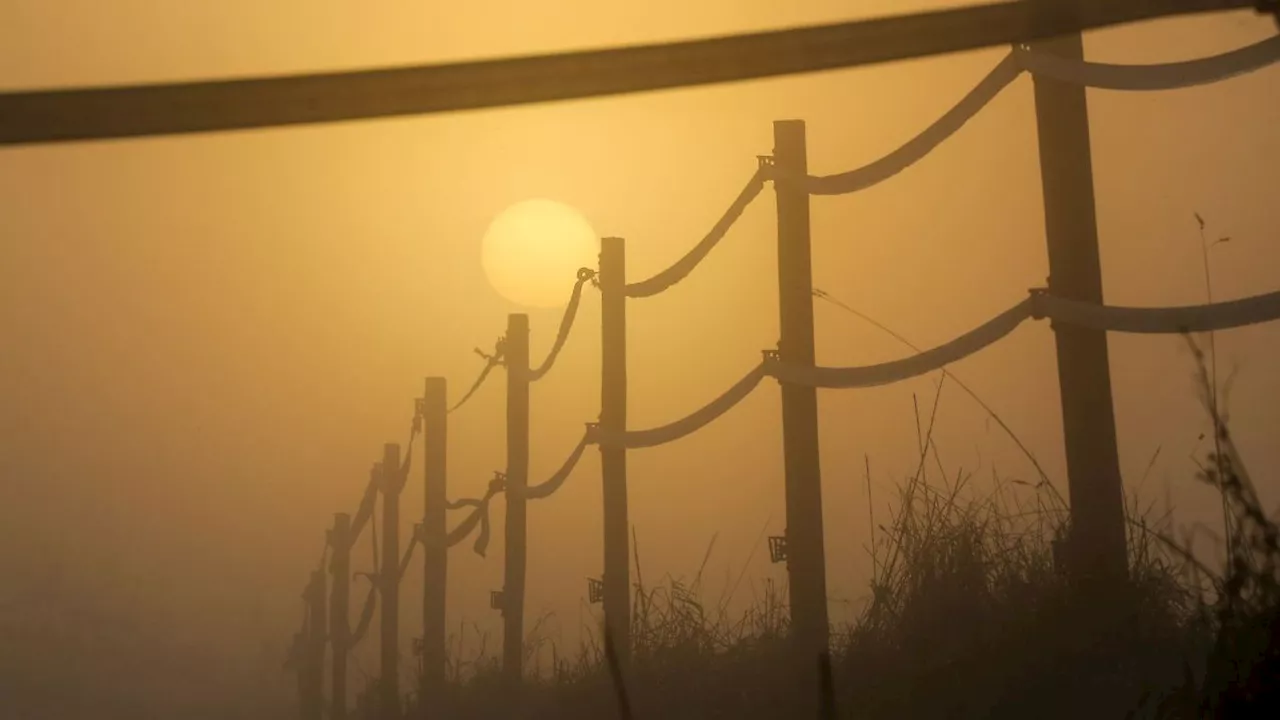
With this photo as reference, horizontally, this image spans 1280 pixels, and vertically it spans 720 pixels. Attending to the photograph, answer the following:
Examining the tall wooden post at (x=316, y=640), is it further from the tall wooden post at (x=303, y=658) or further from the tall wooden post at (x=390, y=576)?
the tall wooden post at (x=390, y=576)

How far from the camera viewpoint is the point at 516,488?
6379mm

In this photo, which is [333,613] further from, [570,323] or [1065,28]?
[1065,28]

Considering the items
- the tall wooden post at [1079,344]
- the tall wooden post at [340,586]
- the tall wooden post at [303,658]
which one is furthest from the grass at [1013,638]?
the tall wooden post at [303,658]

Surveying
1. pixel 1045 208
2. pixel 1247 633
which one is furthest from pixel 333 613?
pixel 1247 633

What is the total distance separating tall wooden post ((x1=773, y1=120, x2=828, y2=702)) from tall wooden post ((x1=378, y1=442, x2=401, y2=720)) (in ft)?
17.6

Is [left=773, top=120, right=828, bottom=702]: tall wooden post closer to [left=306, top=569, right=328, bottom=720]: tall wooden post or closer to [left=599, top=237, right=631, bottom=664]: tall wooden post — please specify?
[left=599, top=237, right=631, bottom=664]: tall wooden post

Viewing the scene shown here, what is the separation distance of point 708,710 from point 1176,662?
49.8 inches

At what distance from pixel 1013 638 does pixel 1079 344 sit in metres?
0.78

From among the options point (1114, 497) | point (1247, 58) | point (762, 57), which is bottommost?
point (1114, 497)

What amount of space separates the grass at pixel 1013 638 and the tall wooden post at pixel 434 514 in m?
4.04

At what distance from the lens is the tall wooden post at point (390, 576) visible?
8938 mm

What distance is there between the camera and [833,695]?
9.96 ft

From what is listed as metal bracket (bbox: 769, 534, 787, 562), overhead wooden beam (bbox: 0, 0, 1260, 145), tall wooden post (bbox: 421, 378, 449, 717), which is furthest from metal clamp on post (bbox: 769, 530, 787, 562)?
tall wooden post (bbox: 421, 378, 449, 717)

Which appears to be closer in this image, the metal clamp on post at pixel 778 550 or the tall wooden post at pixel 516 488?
the metal clamp on post at pixel 778 550
